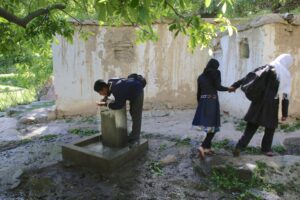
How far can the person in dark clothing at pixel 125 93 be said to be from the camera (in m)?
4.53

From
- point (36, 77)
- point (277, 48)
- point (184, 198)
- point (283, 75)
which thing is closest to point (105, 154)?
point (184, 198)

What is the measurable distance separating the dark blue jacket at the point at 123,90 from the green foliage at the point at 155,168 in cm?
104

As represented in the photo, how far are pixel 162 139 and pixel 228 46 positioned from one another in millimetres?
3436

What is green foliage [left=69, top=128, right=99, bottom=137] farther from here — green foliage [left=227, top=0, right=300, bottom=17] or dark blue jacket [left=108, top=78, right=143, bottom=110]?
green foliage [left=227, top=0, right=300, bottom=17]

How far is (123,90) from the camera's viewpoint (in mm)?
4555

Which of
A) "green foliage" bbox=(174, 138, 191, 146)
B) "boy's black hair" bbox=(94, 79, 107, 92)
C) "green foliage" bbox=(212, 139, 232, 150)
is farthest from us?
"green foliage" bbox=(174, 138, 191, 146)

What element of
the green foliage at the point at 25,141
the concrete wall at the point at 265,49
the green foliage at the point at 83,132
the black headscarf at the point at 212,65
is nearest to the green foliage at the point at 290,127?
the concrete wall at the point at 265,49

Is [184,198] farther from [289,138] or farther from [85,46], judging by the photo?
[85,46]

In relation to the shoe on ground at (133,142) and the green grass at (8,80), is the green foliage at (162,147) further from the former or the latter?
the green grass at (8,80)

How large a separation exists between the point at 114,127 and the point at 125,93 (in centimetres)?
70

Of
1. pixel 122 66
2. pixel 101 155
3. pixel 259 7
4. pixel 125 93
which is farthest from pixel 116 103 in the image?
pixel 259 7

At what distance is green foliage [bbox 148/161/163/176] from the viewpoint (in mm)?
4531

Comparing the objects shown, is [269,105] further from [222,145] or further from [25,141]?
[25,141]

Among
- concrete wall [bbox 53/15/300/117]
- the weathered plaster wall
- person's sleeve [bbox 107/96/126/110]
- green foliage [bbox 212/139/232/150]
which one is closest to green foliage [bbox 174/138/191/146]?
green foliage [bbox 212/139/232/150]
